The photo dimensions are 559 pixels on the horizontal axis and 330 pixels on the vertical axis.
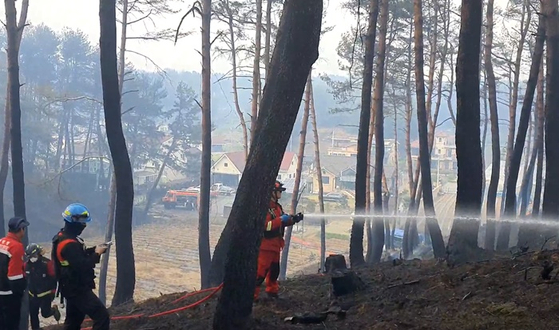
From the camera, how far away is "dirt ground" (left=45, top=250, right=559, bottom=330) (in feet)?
17.5

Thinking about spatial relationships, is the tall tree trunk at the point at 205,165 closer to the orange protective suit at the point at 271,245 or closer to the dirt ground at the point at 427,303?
the dirt ground at the point at 427,303

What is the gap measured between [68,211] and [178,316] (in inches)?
86.4

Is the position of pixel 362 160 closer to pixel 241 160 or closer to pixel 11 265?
pixel 11 265

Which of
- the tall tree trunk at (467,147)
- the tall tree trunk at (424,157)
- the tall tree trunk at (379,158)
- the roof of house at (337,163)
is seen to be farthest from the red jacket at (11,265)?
the roof of house at (337,163)

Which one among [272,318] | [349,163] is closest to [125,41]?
[272,318]

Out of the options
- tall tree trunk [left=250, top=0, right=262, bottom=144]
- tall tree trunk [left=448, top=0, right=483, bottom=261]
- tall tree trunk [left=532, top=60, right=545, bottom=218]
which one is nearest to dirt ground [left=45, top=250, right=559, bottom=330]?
tall tree trunk [left=448, top=0, right=483, bottom=261]

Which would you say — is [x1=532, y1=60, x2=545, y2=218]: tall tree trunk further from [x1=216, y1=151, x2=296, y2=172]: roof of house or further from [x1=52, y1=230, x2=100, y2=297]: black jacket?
[x1=216, y1=151, x2=296, y2=172]: roof of house

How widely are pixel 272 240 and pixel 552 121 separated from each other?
276 inches

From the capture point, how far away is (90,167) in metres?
49.2

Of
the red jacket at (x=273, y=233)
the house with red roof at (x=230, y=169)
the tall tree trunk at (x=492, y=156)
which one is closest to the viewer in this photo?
the red jacket at (x=273, y=233)

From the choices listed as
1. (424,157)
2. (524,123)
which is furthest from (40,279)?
(524,123)

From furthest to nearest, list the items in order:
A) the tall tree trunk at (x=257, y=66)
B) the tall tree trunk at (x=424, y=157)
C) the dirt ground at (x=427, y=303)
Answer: the tall tree trunk at (x=257, y=66) < the tall tree trunk at (x=424, y=157) < the dirt ground at (x=427, y=303)

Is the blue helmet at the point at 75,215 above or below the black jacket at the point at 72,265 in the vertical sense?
above

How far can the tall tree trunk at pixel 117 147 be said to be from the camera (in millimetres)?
10383
